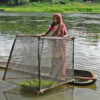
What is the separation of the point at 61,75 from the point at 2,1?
7298 cm

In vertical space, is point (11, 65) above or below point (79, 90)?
above

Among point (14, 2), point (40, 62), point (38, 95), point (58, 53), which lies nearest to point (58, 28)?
point (58, 53)

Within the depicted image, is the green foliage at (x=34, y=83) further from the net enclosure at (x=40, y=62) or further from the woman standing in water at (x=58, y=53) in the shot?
the woman standing in water at (x=58, y=53)

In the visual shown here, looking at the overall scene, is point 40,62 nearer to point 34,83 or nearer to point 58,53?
point 34,83

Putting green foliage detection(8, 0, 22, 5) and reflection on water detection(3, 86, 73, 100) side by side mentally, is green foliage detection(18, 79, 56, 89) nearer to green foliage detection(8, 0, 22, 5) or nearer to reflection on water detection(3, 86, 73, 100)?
reflection on water detection(3, 86, 73, 100)

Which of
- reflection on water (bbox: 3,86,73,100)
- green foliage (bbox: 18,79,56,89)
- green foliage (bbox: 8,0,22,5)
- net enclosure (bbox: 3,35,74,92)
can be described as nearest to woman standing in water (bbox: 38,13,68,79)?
net enclosure (bbox: 3,35,74,92)

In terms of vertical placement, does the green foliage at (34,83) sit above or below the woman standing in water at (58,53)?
below

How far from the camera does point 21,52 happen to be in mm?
5875

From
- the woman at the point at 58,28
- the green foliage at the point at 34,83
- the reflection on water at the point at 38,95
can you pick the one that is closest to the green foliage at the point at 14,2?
the woman at the point at 58,28

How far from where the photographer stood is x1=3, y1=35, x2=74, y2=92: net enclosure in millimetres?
5527

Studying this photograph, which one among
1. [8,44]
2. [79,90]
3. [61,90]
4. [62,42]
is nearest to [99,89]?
[79,90]

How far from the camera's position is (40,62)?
214 inches

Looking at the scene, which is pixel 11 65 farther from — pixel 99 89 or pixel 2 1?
pixel 2 1

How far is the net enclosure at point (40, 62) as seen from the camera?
5.53 metres
